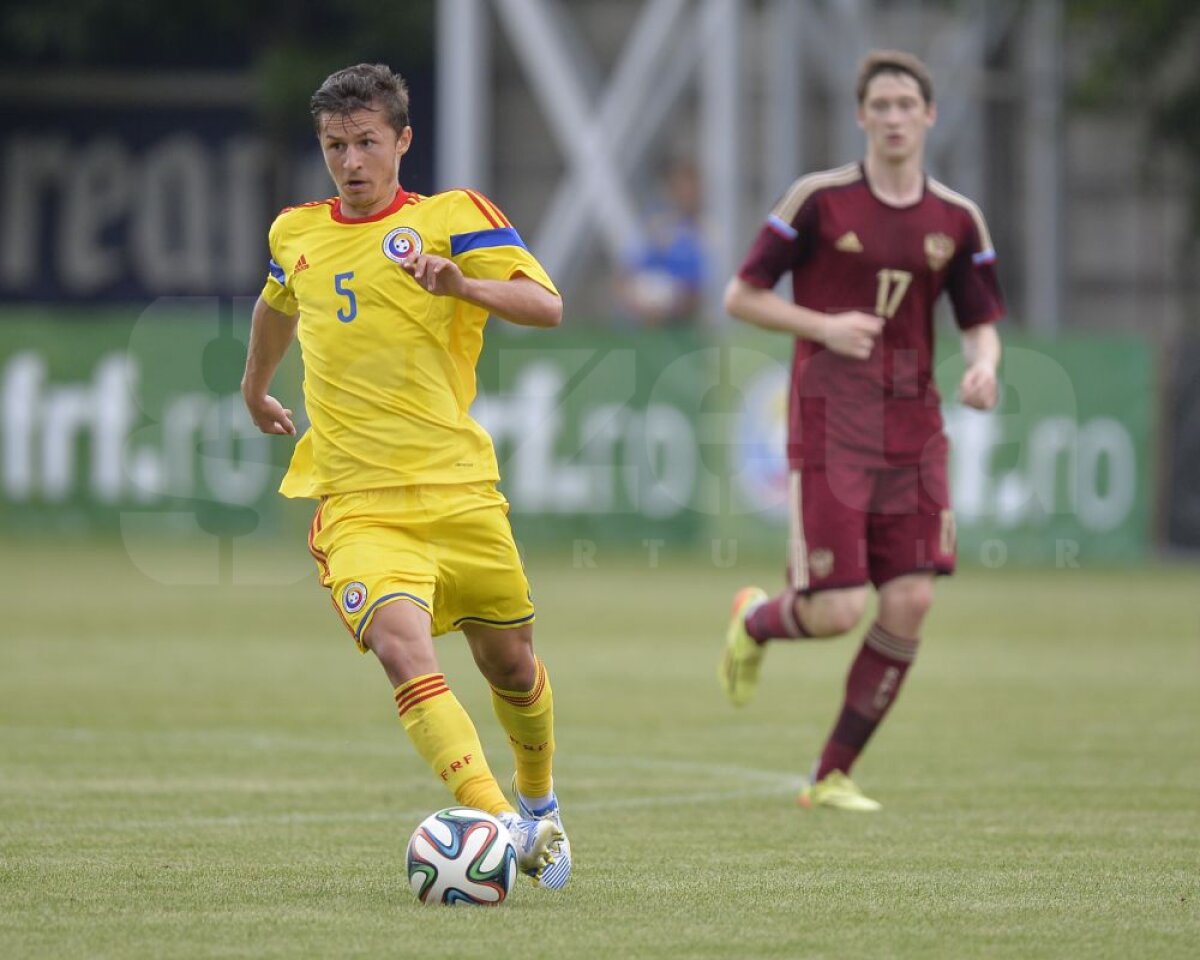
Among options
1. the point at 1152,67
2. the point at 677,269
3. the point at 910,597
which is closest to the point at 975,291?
the point at 910,597

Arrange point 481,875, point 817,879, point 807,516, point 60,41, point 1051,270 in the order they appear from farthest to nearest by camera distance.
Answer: point 60,41, point 1051,270, point 807,516, point 817,879, point 481,875

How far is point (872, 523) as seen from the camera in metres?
8.39

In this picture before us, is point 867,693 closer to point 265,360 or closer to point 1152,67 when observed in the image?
point 265,360

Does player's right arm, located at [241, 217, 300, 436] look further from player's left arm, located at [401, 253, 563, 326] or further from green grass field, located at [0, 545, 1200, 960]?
green grass field, located at [0, 545, 1200, 960]

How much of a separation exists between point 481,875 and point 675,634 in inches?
353

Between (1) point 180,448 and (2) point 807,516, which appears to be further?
(1) point 180,448

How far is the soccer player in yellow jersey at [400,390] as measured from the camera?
641 centimetres

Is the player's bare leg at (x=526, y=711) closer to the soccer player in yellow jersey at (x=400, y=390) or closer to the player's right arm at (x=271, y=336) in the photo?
the soccer player in yellow jersey at (x=400, y=390)

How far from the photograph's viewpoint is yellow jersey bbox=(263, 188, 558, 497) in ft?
21.5

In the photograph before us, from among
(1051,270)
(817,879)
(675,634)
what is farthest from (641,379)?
(817,879)

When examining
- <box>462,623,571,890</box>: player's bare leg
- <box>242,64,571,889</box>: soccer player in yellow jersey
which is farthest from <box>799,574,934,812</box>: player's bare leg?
<box>242,64,571,889</box>: soccer player in yellow jersey

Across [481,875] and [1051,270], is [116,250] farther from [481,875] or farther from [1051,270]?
[481,875]

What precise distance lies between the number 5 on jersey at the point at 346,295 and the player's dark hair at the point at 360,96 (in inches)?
16.2

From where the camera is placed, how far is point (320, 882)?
253 inches
